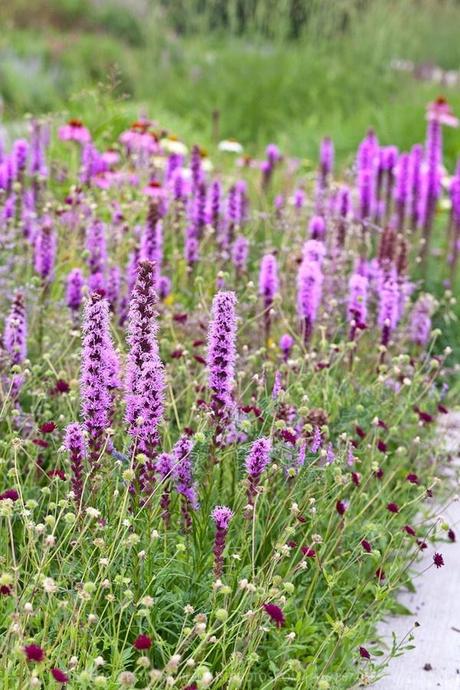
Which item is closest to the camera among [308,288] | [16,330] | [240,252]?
[16,330]

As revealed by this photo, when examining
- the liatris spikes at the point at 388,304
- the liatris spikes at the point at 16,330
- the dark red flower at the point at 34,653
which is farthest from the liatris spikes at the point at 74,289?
the dark red flower at the point at 34,653

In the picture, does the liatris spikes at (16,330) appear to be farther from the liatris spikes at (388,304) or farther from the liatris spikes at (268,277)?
the liatris spikes at (388,304)

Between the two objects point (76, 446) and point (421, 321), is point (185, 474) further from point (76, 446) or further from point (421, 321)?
point (421, 321)

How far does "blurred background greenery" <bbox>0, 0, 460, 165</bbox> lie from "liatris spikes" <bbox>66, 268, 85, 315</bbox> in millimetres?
4291

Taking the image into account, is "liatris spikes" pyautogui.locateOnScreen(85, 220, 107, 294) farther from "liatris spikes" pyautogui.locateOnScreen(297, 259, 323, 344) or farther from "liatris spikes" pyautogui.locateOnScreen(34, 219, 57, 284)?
"liatris spikes" pyautogui.locateOnScreen(297, 259, 323, 344)

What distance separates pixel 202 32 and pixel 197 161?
8762 mm

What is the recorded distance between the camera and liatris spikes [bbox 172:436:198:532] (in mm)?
2785

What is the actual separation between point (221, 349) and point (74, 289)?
4.93 feet

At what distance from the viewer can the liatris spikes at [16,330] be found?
3326 millimetres

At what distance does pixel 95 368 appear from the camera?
2.55 meters

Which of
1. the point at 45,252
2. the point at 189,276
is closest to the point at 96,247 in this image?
the point at 45,252

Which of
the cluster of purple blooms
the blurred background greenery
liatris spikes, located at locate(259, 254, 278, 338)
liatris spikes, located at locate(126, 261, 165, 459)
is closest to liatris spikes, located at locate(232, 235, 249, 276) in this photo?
the cluster of purple blooms

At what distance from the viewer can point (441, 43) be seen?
1546 cm

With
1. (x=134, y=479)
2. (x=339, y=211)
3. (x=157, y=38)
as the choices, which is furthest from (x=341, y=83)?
(x=134, y=479)
